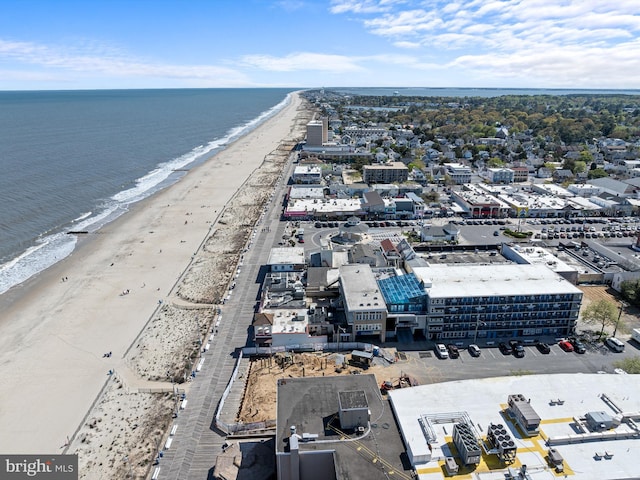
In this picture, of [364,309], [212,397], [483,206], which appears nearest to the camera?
[212,397]

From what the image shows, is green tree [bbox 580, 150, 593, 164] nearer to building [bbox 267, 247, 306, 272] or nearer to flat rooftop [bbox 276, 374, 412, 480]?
building [bbox 267, 247, 306, 272]

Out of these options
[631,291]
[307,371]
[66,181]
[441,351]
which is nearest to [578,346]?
[441,351]

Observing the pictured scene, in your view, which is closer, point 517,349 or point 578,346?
point 517,349

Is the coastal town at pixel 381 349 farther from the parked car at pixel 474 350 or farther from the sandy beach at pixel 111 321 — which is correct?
the sandy beach at pixel 111 321

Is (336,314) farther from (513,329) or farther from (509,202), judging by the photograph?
(509,202)

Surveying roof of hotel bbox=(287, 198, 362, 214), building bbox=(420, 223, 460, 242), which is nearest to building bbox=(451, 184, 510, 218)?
building bbox=(420, 223, 460, 242)

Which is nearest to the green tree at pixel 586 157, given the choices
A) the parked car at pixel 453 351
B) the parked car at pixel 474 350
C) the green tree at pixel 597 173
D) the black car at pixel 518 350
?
the green tree at pixel 597 173

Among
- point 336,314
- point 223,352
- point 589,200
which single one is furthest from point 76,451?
point 589,200

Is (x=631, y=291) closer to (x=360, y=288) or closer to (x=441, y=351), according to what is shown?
(x=441, y=351)
